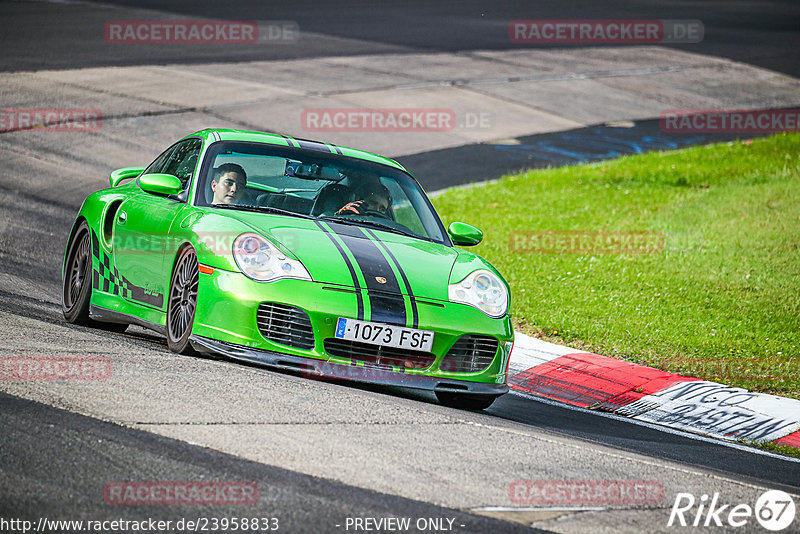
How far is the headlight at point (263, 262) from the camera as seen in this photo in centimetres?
634

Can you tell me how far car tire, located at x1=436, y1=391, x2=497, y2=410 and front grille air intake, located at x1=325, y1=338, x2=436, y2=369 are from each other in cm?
67

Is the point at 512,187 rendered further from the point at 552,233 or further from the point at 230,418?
the point at 230,418

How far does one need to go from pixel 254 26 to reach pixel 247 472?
78.3ft

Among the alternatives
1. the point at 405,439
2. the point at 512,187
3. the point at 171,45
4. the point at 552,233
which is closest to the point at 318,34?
the point at 171,45

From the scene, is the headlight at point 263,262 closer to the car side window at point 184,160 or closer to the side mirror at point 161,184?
the side mirror at point 161,184

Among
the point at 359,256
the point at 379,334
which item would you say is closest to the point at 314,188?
the point at 359,256

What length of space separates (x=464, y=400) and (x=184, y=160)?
2651 millimetres

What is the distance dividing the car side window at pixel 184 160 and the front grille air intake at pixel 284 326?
163cm

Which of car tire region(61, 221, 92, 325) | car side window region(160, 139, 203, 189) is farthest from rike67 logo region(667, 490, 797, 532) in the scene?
car tire region(61, 221, 92, 325)

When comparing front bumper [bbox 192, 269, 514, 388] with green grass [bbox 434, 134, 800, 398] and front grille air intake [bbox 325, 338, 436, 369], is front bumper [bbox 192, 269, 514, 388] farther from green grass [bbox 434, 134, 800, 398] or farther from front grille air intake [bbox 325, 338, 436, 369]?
green grass [bbox 434, 134, 800, 398]

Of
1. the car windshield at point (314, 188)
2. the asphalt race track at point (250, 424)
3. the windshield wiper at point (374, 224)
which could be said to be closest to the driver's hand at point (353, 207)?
the car windshield at point (314, 188)

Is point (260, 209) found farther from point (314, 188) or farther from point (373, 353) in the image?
point (373, 353)

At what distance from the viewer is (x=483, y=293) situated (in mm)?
6840

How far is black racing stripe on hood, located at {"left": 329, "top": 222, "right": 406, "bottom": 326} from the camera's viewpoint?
20.7ft
